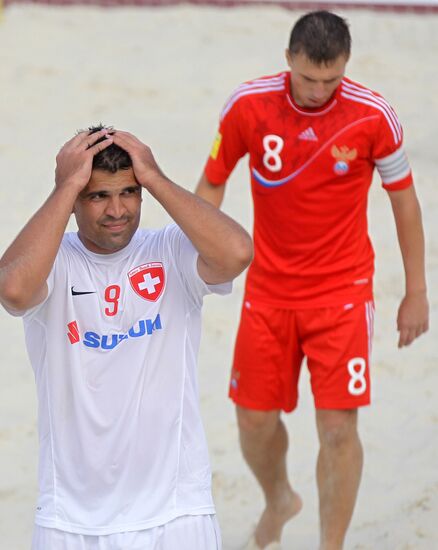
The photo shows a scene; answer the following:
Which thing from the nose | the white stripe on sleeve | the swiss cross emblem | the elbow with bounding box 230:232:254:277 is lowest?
the swiss cross emblem

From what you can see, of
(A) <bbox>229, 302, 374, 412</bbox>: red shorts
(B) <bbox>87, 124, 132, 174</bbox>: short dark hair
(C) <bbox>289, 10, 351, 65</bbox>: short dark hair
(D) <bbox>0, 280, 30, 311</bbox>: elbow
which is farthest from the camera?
(A) <bbox>229, 302, 374, 412</bbox>: red shorts

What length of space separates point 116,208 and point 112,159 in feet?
0.46

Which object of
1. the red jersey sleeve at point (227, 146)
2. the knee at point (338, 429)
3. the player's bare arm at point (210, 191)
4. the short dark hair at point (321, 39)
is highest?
the short dark hair at point (321, 39)

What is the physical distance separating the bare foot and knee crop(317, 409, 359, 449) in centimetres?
50

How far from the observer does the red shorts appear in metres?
4.98

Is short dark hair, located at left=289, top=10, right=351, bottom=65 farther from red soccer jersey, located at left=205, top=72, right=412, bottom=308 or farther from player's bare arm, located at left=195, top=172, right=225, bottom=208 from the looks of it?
player's bare arm, located at left=195, top=172, right=225, bottom=208

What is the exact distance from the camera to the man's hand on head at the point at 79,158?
345 cm

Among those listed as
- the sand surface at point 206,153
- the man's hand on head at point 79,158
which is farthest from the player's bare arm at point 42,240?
the sand surface at point 206,153

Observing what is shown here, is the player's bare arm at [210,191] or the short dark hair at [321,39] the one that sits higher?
the short dark hair at [321,39]

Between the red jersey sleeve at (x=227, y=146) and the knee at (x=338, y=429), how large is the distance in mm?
1057

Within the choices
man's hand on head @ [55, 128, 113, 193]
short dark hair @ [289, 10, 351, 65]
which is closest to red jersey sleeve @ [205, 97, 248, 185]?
short dark hair @ [289, 10, 351, 65]

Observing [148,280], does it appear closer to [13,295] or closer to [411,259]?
[13,295]

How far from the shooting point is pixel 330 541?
16.5 ft

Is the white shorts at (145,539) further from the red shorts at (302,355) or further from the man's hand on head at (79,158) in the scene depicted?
the red shorts at (302,355)
